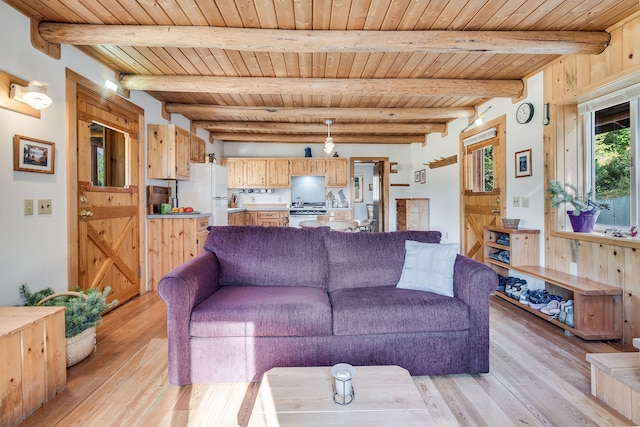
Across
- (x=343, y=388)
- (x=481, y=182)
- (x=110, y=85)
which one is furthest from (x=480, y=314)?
(x=110, y=85)

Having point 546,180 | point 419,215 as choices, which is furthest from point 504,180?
point 419,215

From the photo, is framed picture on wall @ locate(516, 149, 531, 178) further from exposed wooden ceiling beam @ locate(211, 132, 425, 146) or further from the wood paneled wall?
exposed wooden ceiling beam @ locate(211, 132, 425, 146)

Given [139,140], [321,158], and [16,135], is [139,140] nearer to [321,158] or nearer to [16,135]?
[16,135]

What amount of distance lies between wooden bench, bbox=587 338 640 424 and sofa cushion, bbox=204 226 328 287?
1659mm

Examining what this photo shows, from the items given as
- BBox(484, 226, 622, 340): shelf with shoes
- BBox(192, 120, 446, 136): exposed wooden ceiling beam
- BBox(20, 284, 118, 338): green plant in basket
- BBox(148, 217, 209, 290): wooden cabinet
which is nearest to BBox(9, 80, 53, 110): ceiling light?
BBox(20, 284, 118, 338): green plant in basket

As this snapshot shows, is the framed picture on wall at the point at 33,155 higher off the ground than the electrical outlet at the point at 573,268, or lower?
higher

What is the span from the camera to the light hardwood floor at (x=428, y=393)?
5.20 feet

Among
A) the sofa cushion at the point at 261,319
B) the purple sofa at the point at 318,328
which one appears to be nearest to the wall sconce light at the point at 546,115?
the purple sofa at the point at 318,328

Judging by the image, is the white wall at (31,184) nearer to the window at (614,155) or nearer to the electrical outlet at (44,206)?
the electrical outlet at (44,206)

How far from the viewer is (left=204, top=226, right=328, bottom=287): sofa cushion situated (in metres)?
2.39

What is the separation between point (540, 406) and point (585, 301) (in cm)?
128

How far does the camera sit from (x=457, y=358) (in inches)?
76.4

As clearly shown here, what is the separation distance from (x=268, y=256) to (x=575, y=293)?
2.43m

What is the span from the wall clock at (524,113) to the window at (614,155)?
0.52 metres
